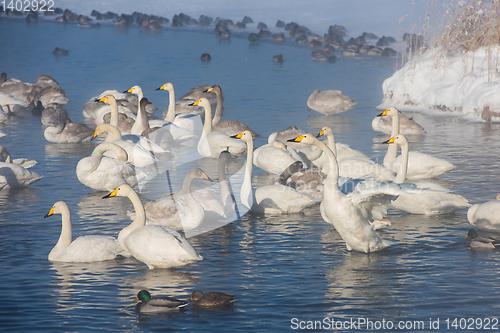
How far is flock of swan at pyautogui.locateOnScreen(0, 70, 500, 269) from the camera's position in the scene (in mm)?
8375

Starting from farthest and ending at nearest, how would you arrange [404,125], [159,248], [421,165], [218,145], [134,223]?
[404,125] → [218,145] → [421,165] → [134,223] → [159,248]

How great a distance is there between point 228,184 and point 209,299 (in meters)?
5.87

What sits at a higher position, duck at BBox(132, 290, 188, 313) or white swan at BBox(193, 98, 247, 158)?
white swan at BBox(193, 98, 247, 158)

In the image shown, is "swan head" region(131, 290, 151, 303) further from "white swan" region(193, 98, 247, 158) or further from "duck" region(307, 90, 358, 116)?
"duck" region(307, 90, 358, 116)

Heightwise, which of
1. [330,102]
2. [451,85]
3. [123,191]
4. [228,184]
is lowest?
[228,184]

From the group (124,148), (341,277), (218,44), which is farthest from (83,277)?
(218,44)

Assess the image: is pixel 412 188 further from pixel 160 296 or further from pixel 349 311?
pixel 160 296

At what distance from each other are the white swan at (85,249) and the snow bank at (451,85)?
15043 mm

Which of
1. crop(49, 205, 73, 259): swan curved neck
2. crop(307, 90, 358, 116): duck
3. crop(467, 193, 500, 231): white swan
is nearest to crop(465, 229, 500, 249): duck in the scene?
crop(467, 193, 500, 231): white swan

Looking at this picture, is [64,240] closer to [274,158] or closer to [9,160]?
[9,160]

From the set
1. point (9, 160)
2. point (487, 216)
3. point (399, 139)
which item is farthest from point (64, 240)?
point (399, 139)

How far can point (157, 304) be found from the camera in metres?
6.61

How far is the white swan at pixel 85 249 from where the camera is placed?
839 centimetres

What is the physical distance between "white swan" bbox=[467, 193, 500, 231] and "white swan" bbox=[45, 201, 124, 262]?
18.1 ft
